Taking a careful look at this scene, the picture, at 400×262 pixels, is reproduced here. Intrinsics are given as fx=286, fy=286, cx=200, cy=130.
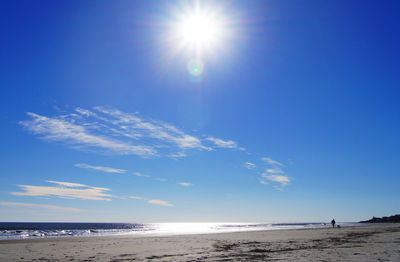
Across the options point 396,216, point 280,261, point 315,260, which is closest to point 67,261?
point 280,261

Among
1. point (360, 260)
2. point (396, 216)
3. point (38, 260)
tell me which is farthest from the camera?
point (396, 216)

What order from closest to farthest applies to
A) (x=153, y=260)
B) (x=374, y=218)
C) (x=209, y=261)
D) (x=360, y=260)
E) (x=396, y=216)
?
(x=360, y=260) → (x=209, y=261) → (x=153, y=260) → (x=396, y=216) → (x=374, y=218)

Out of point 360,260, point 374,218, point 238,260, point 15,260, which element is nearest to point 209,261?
point 238,260

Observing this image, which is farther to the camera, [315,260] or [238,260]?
[238,260]

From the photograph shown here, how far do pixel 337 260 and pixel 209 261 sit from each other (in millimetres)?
5195

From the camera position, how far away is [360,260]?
1116 centimetres

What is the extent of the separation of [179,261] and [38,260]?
7314mm

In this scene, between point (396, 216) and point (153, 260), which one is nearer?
point (153, 260)

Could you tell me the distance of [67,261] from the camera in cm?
1373

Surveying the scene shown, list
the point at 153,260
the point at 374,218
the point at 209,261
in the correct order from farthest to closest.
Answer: the point at 374,218 < the point at 153,260 < the point at 209,261

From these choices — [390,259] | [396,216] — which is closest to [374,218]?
[396,216]

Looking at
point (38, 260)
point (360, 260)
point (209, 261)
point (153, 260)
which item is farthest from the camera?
point (38, 260)

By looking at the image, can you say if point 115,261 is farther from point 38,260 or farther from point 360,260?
point 360,260

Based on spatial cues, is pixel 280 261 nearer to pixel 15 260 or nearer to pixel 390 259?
pixel 390 259
